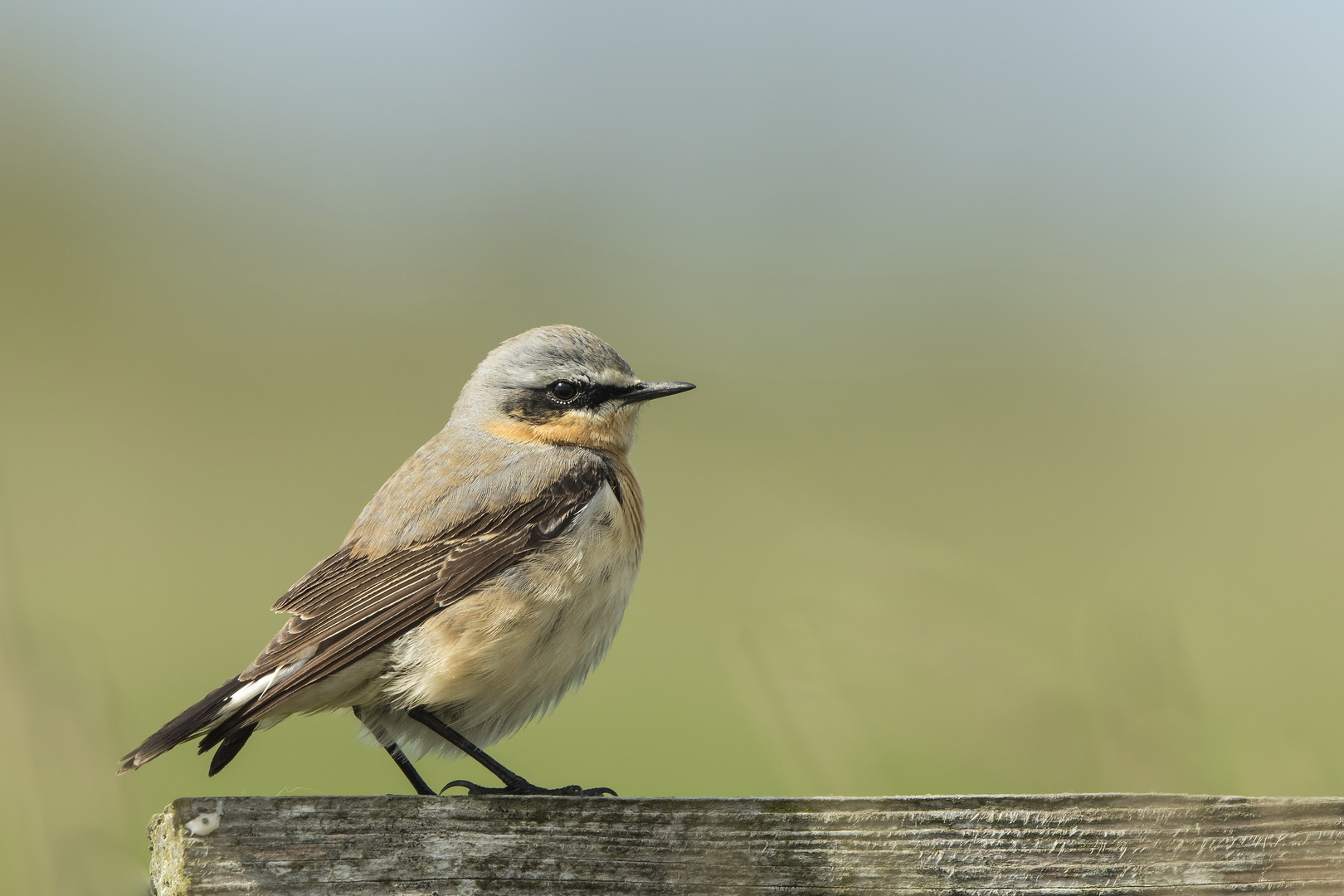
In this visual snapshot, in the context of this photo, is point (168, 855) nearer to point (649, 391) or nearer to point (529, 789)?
point (529, 789)

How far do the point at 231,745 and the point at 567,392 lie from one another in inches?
84.5

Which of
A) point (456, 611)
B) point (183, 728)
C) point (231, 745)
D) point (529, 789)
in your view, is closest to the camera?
point (183, 728)

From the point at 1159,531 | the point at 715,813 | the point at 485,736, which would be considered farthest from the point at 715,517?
the point at 715,813

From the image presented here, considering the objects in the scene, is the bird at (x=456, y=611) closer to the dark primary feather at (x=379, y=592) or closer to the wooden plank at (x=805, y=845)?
the dark primary feather at (x=379, y=592)

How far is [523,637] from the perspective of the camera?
3729mm

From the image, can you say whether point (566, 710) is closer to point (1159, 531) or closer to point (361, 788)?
point (361, 788)

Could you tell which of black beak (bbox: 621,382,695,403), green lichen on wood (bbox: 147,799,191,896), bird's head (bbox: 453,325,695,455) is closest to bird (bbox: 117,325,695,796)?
bird's head (bbox: 453,325,695,455)

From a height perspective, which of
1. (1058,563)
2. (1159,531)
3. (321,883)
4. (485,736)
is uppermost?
(321,883)

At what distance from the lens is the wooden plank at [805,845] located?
211 centimetres

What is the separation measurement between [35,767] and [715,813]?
1098 millimetres

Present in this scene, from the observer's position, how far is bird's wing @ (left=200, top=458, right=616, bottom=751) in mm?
3371

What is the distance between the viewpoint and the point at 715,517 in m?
9.80

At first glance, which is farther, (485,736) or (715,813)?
(485,736)

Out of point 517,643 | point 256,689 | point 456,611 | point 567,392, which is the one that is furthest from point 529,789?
point 567,392
